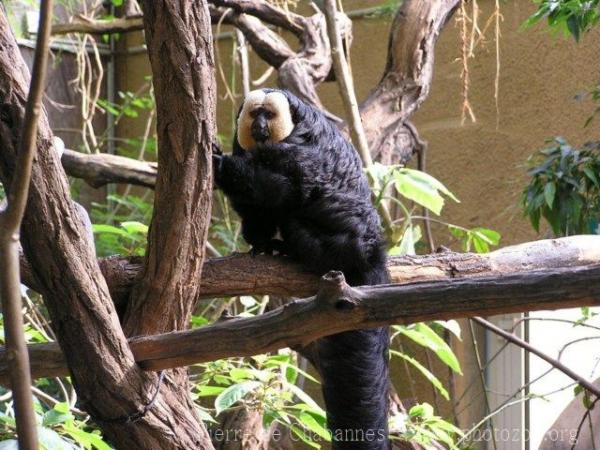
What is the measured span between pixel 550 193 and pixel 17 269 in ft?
8.48

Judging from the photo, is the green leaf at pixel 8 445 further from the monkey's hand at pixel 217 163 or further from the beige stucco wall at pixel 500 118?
the beige stucco wall at pixel 500 118

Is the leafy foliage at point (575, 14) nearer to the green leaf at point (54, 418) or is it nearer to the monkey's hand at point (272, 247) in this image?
the monkey's hand at point (272, 247)

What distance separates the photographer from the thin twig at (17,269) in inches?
25.0

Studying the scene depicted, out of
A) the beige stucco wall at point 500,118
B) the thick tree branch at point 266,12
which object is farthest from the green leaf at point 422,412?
the thick tree branch at point 266,12

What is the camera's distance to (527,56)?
4.89 m

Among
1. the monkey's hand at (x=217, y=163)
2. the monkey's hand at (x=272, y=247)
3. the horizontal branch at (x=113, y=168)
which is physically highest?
the horizontal branch at (x=113, y=168)

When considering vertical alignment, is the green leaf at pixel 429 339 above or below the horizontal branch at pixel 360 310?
below

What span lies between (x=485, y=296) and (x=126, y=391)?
90 cm

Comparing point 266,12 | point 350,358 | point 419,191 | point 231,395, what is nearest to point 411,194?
point 419,191

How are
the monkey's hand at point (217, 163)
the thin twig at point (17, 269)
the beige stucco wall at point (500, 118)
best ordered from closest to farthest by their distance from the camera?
the thin twig at point (17, 269), the monkey's hand at point (217, 163), the beige stucco wall at point (500, 118)

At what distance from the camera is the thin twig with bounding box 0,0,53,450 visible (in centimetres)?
64

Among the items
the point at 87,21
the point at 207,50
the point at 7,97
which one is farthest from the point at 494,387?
the point at 7,97

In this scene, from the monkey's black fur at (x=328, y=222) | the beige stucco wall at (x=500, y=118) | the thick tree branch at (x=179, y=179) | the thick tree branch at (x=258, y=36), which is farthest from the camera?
the beige stucco wall at (x=500, y=118)

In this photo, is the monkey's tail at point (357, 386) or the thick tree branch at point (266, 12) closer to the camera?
the monkey's tail at point (357, 386)
